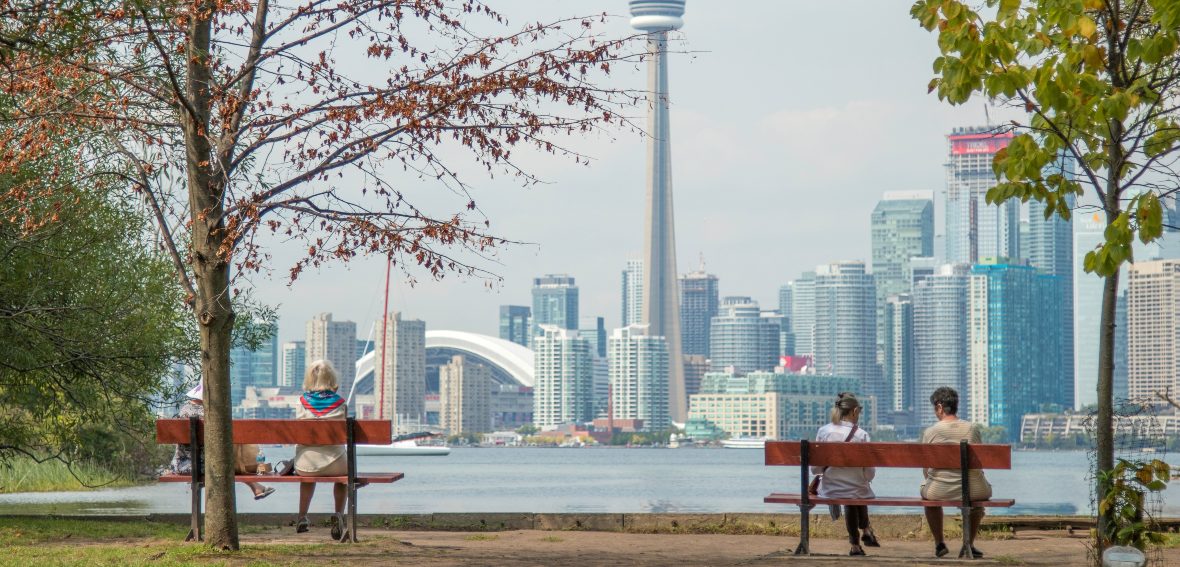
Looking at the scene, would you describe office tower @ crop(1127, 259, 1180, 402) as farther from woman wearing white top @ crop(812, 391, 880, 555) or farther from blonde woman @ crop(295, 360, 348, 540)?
blonde woman @ crop(295, 360, 348, 540)

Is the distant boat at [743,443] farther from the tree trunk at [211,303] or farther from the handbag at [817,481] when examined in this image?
the tree trunk at [211,303]

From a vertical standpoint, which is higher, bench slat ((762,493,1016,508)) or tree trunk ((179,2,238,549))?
tree trunk ((179,2,238,549))

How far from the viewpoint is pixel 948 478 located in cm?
975

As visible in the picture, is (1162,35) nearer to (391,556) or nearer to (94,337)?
(391,556)

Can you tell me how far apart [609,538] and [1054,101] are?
4564mm

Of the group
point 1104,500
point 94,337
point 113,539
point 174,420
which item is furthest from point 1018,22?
point 94,337

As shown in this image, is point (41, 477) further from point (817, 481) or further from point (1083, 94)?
point (1083, 94)

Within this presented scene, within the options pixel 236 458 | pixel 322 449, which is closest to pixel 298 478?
pixel 322 449

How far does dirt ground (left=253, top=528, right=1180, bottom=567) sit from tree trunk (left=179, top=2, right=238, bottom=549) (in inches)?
24.9

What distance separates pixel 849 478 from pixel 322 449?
336cm

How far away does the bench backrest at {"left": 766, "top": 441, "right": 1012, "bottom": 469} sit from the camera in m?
9.44

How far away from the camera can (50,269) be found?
13.1 meters

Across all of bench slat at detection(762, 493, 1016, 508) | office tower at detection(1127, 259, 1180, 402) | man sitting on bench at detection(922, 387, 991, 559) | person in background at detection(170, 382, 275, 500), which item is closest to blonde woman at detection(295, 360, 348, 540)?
person in background at detection(170, 382, 275, 500)

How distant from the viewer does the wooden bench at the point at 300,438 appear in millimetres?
9891
